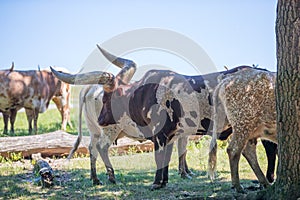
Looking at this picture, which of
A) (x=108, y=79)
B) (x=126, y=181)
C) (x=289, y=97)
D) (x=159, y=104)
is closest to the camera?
(x=289, y=97)

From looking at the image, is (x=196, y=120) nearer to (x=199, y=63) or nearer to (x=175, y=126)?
(x=175, y=126)

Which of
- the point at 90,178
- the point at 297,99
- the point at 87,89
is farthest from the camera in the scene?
the point at 87,89

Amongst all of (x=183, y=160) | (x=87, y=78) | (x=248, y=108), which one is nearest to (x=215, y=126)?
(x=248, y=108)

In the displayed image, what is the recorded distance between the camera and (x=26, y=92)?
16.0 meters

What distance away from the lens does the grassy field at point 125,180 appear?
271 inches

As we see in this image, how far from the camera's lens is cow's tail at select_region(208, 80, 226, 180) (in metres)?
6.68

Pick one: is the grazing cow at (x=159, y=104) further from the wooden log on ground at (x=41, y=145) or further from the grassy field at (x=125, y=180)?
the wooden log on ground at (x=41, y=145)

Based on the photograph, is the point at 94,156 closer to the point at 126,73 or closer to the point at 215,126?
the point at 126,73

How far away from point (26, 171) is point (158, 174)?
9.76 ft

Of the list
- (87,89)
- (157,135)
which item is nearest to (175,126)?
(157,135)

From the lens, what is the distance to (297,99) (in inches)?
193

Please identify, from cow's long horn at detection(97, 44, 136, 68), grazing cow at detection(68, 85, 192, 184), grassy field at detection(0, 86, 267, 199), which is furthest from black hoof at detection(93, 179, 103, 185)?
cow's long horn at detection(97, 44, 136, 68)

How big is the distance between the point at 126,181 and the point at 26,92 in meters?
8.92

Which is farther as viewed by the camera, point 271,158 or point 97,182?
point 97,182
